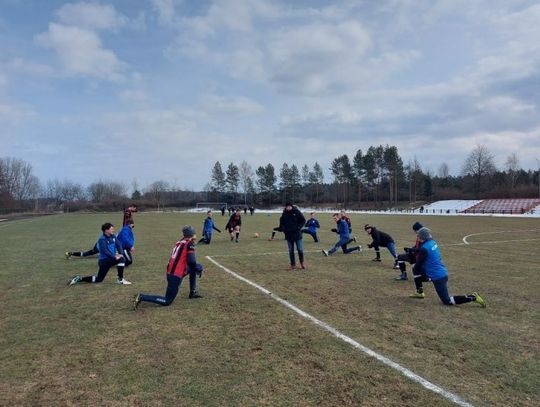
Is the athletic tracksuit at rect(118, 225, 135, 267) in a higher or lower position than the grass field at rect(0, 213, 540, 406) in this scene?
higher

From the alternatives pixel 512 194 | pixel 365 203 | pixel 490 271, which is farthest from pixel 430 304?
pixel 365 203

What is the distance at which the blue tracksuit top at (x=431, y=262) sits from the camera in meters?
7.91

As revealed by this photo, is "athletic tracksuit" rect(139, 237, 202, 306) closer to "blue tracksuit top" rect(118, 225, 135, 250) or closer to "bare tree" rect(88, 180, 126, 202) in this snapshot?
"blue tracksuit top" rect(118, 225, 135, 250)

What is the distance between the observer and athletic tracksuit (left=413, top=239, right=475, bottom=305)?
785 cm

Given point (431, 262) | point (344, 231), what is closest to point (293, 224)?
point (344, 231)

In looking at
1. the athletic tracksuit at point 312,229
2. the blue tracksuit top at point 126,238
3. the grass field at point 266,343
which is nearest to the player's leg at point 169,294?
the grass field at point 266,343

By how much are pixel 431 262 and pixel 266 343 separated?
3.89 meters

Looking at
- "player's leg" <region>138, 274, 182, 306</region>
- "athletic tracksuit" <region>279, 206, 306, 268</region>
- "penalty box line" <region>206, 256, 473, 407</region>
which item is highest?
"athletic tracksuit" <region>279, 206, 306, 268</region>

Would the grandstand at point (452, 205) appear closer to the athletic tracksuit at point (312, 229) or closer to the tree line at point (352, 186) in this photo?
the tree line at point (352, 186)

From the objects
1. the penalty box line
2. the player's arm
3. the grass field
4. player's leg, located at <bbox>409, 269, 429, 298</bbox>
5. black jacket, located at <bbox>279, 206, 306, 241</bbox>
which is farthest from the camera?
black jacket, located at <bbox>279, 206, 306, 241</bbox>

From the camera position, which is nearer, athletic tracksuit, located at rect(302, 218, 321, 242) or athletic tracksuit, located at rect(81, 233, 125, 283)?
athletic tracksuit, located at rect(81, 233, 125, 283)

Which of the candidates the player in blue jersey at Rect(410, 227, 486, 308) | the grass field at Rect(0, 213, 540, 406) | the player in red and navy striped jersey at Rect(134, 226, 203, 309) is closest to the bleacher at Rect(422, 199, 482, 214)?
the grass field at Rect(0, 213, 540, 406)

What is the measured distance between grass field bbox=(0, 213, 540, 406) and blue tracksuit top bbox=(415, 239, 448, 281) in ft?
2.05

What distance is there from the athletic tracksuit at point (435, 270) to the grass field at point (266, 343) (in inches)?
9.0
